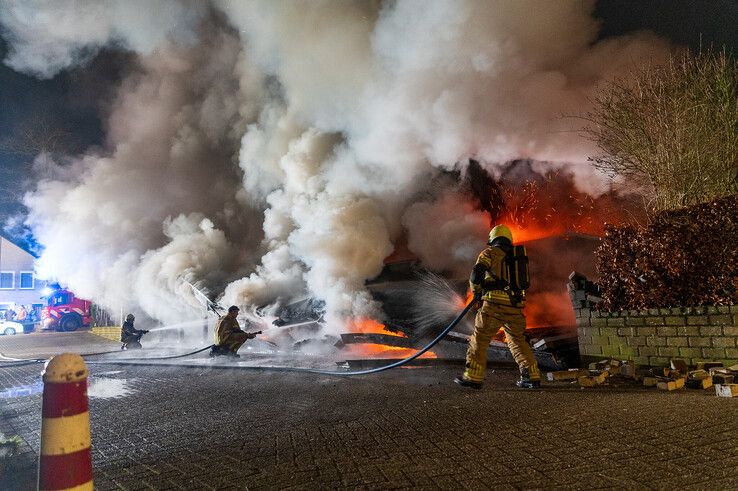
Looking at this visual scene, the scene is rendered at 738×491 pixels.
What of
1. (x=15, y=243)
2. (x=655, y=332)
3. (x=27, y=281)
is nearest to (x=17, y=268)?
(x=27, y=281)

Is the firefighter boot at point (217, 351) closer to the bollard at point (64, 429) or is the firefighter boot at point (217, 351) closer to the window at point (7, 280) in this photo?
the bollard at point (64, 429)

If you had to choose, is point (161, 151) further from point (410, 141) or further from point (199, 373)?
point (199, 373)

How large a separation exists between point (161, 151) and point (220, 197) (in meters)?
3.72

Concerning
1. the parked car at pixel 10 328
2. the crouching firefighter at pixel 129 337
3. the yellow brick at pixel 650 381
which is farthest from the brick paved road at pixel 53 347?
the yellow brick at pixel 650 381

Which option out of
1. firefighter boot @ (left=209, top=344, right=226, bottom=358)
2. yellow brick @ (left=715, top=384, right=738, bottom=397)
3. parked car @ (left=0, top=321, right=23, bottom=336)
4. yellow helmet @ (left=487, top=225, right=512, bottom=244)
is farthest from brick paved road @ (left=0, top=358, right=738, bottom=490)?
parked car @ (left=0, top=321, right=23, bottom=336)

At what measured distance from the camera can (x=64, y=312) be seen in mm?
24828

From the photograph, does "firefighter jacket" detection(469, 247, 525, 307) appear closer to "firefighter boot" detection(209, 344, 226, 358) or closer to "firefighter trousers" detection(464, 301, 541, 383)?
"firefighter trousers" detection(464, 301, 541, 383)

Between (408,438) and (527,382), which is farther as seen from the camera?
(527,382)

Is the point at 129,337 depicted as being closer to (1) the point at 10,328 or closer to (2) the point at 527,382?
(2) the point at 527,382

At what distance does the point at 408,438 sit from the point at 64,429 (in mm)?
2389

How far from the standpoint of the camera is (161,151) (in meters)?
23.0

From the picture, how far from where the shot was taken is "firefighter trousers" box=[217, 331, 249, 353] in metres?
9.95

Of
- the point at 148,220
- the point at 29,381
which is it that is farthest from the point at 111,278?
the point at 29,381

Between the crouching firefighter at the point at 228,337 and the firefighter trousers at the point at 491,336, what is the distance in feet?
19.4
